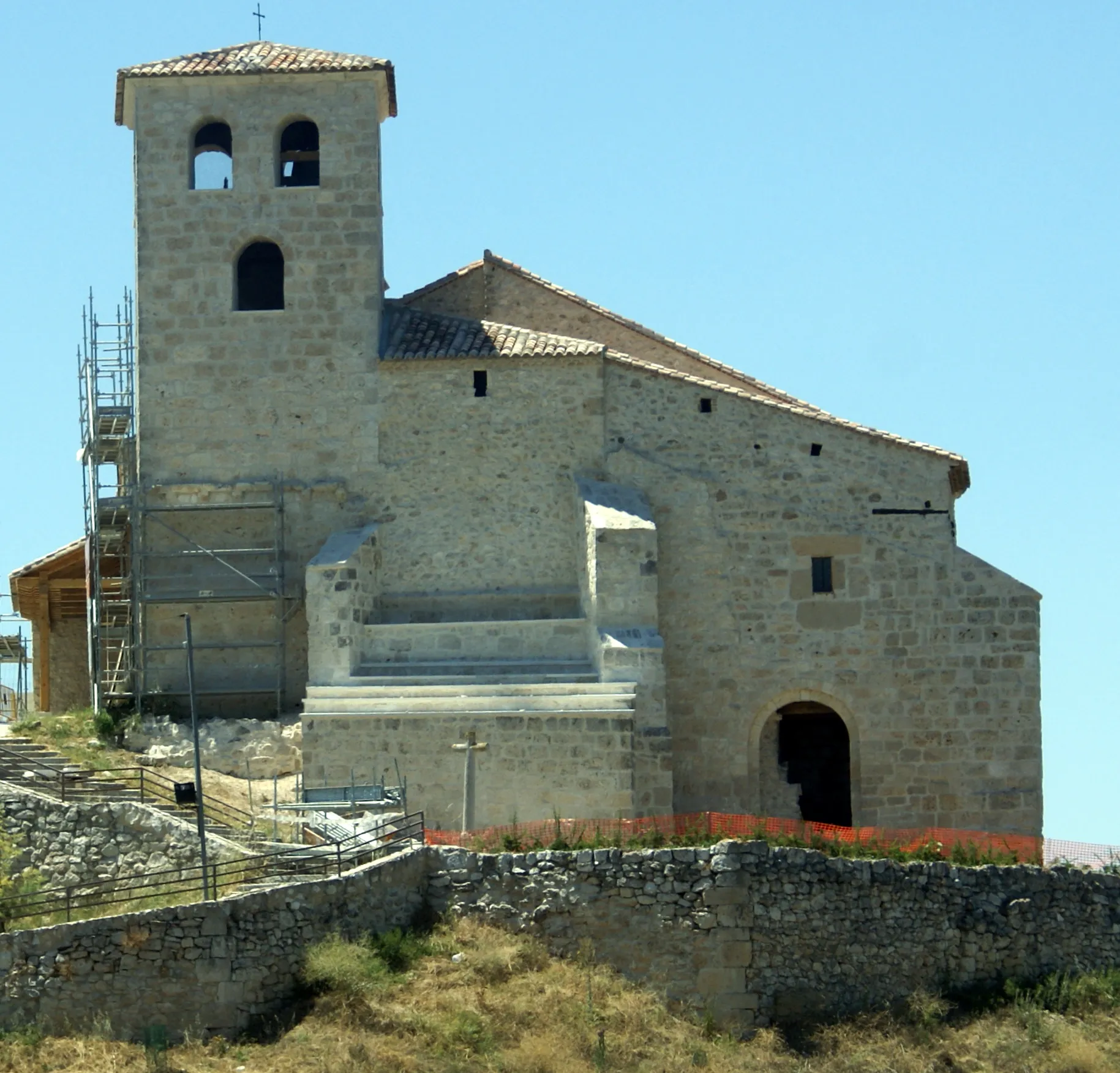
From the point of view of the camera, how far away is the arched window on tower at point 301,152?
38.8m

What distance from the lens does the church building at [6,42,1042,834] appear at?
36.0 metres

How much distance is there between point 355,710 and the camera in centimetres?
3453

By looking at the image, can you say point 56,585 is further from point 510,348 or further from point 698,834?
point 698,834

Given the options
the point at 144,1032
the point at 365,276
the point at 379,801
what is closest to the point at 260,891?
the point at 144,1032

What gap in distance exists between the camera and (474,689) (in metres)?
34.8

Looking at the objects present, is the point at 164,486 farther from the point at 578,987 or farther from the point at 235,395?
the point at 578,987

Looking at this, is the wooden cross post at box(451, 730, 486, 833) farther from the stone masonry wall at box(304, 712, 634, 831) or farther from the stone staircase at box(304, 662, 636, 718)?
the stone staircase at box(304, 662, 636, 718)

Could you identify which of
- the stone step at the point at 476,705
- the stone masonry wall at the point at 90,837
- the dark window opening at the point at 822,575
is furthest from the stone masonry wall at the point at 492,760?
the dark window opening at the point at 822,575

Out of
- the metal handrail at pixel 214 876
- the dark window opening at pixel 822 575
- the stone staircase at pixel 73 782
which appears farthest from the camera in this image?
the dark window opening at pixel 822 575

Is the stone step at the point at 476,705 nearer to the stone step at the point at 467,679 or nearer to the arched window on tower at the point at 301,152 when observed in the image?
the stone step at the point at 467,679

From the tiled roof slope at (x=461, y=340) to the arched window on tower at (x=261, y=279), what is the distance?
164 centimetres

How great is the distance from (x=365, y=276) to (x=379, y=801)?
880cm

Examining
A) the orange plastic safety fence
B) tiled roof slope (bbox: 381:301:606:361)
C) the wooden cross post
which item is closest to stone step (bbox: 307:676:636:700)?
the wooden cross post

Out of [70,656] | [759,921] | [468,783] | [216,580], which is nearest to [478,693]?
[468,783]
